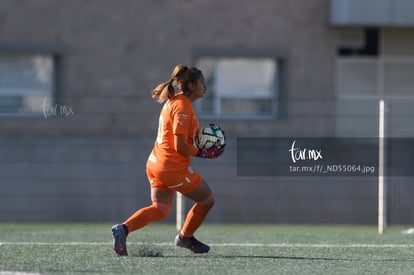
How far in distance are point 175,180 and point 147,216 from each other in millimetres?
415

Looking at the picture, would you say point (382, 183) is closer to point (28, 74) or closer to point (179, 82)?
point (179, 82)

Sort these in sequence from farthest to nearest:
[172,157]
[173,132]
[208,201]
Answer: [208,201]
[172,157]
[173,132]

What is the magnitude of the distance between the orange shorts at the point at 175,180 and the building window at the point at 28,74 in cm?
1239

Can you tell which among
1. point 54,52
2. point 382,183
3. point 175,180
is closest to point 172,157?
point 175,180

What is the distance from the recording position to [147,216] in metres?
9.62

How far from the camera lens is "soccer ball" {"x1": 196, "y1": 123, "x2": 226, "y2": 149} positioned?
31.6 ft

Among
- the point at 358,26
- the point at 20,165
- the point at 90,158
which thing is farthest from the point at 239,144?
the point at 358,26

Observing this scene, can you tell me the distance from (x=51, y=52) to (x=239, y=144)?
5648 mm

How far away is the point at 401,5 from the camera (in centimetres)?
2178

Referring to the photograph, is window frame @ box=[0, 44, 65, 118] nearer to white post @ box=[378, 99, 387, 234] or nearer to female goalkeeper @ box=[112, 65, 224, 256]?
white post @ box=[378, 99, 387, 234]

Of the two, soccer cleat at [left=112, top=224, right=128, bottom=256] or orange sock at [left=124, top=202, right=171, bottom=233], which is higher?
orange sock at [left=124, top=202, right=171, bottom=233]

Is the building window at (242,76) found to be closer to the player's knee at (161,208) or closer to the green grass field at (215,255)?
the green grass field at (215,255)

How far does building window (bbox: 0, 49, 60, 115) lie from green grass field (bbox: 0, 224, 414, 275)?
9.26 metres

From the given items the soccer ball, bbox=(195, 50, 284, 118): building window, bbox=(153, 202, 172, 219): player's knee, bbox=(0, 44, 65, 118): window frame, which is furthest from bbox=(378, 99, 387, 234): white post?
bbox=(0, 44, 65, 118): window frame
